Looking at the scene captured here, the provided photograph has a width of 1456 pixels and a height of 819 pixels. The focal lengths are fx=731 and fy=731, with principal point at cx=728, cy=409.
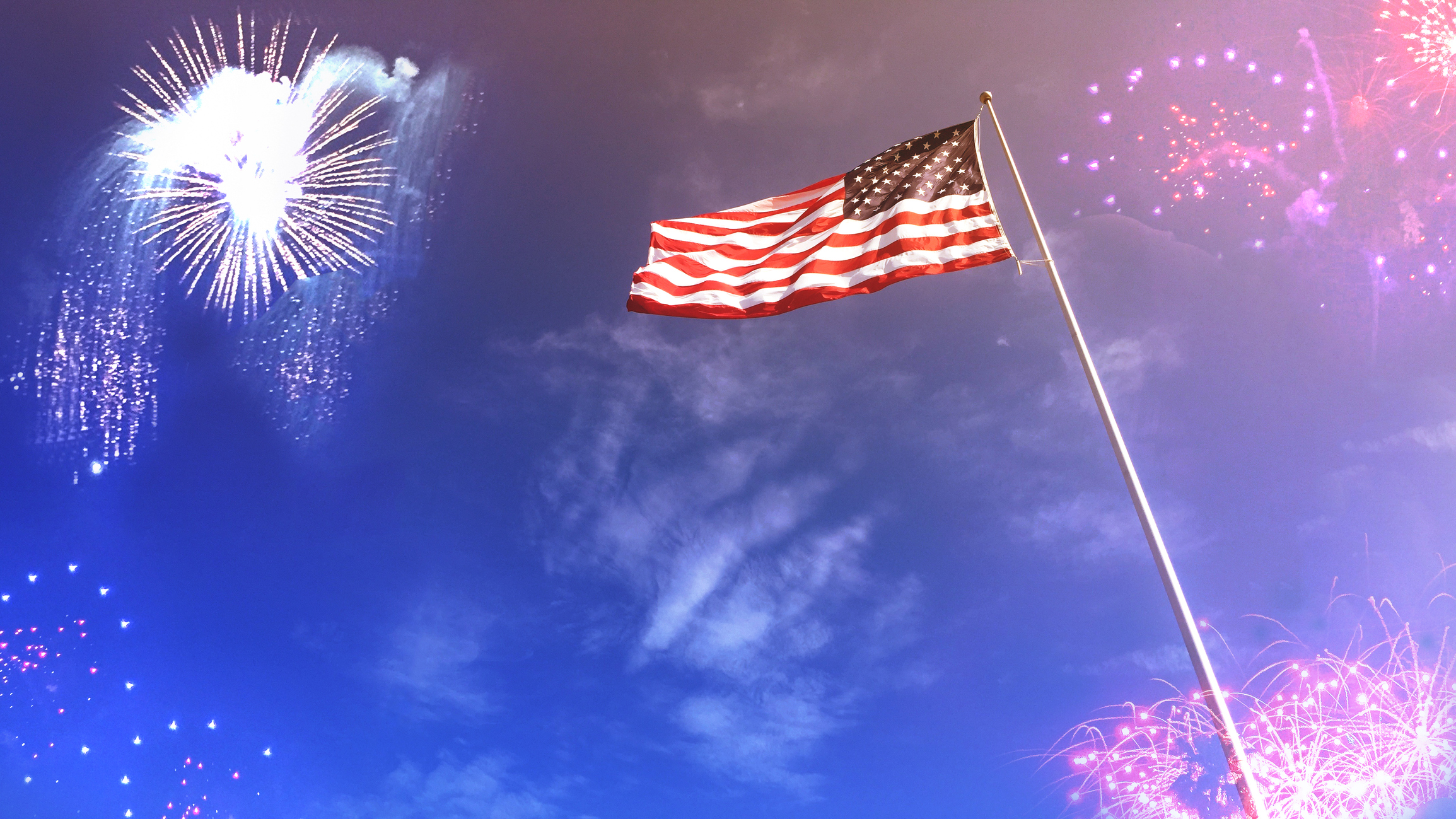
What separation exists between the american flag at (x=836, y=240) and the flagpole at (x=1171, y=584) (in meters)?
1.04

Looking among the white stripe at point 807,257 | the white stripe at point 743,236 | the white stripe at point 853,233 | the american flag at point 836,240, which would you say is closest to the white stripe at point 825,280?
the american flag at point 836,240

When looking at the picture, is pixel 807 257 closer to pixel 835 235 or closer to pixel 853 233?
pixel 835 235

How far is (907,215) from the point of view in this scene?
441 inches

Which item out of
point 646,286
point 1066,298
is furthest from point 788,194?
point 1066,298

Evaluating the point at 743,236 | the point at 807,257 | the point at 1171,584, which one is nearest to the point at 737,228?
the point at 743,236

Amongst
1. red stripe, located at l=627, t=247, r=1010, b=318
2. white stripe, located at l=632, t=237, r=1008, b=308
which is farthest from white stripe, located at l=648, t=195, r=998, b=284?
red stripe, located at l=627, t=247, r=1010, b=318

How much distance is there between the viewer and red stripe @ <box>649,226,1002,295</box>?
420 inches

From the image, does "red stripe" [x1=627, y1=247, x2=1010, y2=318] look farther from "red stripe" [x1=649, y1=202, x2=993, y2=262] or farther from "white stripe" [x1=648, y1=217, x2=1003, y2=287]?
"red stripe" [x1=649, y1=202, x2=993, y2=262]

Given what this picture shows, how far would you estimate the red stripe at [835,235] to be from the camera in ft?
35.8

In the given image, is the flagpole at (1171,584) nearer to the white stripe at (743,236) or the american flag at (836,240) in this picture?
the american flag at (836,240)

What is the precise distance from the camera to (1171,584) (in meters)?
7.36

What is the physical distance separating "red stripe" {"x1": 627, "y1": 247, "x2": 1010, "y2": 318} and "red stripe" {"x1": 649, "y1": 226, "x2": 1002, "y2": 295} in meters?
0.33

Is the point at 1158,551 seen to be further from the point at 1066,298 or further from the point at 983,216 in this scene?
the point at 983,216

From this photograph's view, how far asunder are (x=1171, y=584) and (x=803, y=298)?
20.4 feet
